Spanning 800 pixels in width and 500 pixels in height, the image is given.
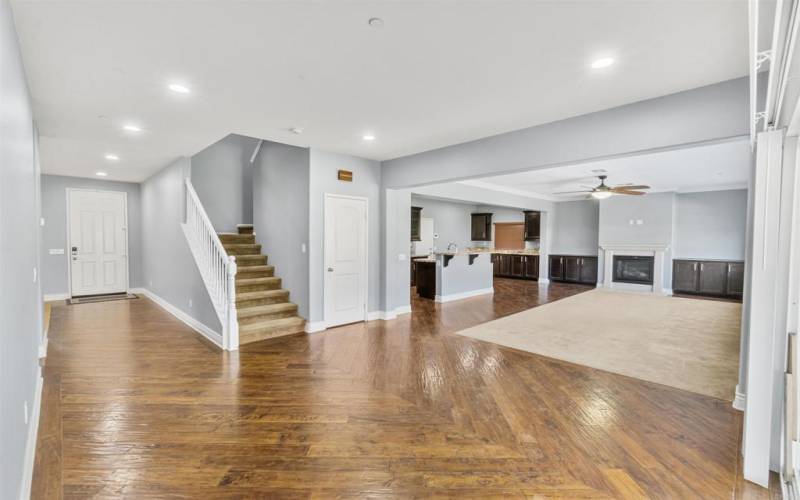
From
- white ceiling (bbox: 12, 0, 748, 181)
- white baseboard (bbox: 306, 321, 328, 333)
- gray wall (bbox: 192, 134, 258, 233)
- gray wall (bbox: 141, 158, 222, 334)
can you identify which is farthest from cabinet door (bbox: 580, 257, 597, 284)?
gray wall (bbox: 141, 158, 222, 334)

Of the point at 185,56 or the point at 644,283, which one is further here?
the point at 644,283

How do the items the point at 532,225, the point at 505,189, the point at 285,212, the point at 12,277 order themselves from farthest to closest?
the point at 532,225
the point at 505,189
the point at 285,212
the point at 12,277

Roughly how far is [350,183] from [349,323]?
216 centimetres

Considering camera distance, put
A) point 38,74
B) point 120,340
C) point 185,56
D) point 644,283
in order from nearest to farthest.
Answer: point 185,56
point 38,74
point 120,340
point 644,283

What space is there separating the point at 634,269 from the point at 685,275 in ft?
3.52

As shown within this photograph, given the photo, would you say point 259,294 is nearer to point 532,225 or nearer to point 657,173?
point 657,173

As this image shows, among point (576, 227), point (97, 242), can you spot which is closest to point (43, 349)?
point (97, 242)

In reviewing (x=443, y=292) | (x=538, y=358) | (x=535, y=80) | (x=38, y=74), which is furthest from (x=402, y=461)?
(x=443, y=292)

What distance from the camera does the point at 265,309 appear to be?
17.8ft

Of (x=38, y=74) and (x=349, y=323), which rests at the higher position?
(x=38, y=74)

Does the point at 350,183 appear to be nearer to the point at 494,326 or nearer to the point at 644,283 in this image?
the point at 494,326

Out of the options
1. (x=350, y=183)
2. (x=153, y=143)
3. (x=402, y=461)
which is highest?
(x=153, y=143)

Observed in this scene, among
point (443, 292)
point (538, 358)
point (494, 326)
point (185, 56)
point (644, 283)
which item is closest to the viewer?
point (185, 56)

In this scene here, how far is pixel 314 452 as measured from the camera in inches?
96.0
